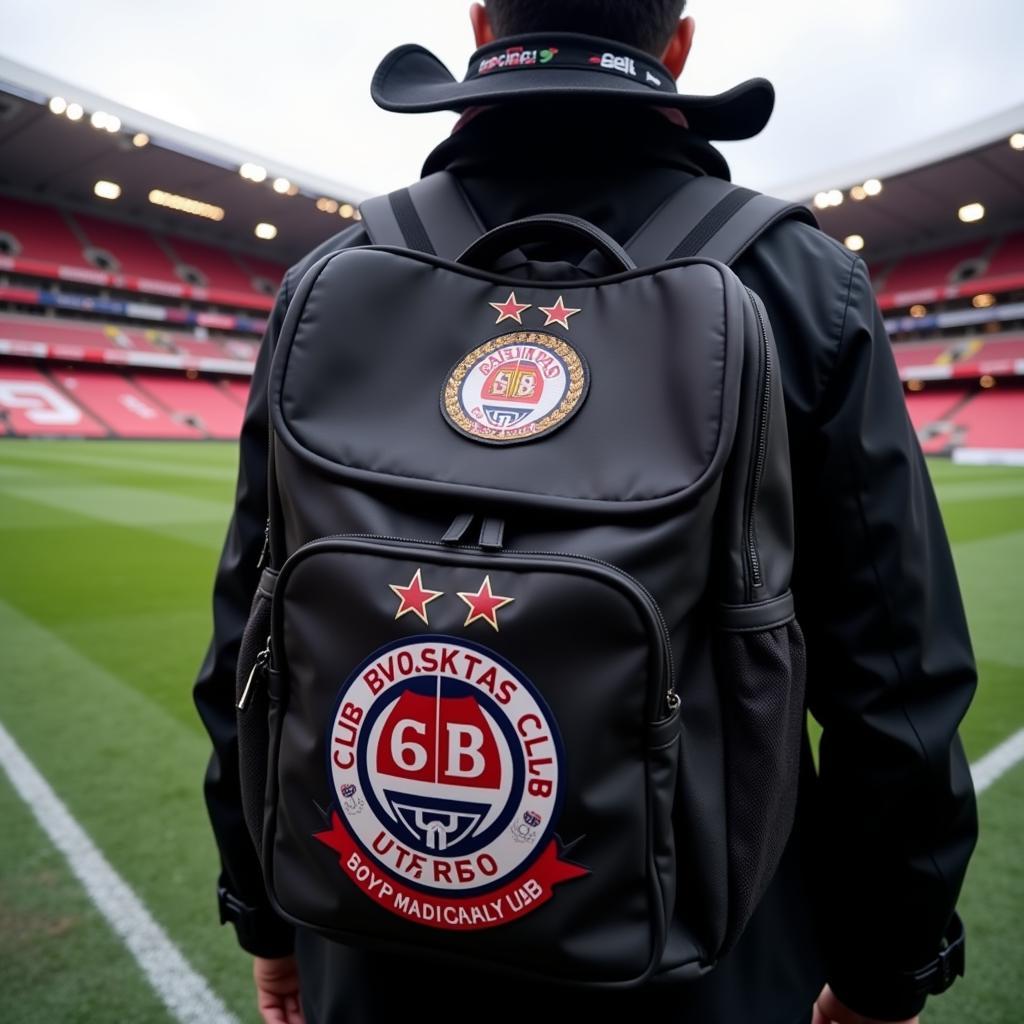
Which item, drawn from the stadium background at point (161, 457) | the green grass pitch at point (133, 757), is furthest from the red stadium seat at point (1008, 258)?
the green grass pitch at point (133, 757)

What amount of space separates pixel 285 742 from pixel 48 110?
23627 mm

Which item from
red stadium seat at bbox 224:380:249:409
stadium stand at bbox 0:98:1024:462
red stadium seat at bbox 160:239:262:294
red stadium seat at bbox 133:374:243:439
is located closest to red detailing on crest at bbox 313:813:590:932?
stadium stand at bbox 0:98:1024:462

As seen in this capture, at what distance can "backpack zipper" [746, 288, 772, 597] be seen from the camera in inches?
27.1

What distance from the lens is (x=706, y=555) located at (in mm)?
682

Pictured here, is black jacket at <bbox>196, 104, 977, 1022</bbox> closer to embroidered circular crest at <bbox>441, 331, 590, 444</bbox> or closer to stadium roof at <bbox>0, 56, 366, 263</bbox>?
embroidered circular crest at <bbox>441, 331, 590, 444</bbox>

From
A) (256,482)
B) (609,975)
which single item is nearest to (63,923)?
(256,482)

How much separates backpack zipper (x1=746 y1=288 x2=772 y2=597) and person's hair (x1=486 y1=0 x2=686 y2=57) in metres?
0.44

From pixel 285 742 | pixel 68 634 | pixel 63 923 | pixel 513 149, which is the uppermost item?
pixel 513 149

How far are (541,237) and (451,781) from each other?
0.56 m

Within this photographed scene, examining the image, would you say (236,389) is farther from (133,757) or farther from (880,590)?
(880,590)

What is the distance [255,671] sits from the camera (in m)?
0.80

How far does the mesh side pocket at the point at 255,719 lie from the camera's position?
82 centimetres

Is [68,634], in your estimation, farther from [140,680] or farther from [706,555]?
[706,555]

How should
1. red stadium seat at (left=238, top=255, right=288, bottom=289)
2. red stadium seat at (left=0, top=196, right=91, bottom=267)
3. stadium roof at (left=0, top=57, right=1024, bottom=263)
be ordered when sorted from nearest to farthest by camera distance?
stadium roof at (left=0, top=57, right=1024, bottom=263) < red stadium seat at (left=0, top=196, right=91, bottom=267) < red stadium seat at (left=238, top=255, right=288, bottom=289)
